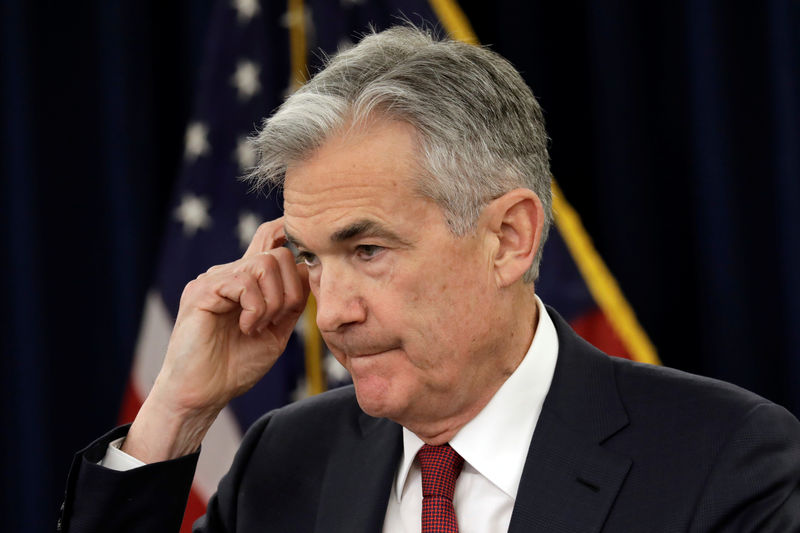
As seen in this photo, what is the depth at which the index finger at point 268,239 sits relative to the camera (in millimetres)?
1994

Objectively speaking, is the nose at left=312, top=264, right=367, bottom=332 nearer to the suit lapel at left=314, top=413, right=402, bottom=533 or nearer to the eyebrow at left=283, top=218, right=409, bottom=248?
the eyebrow at left=283, top=218, right=409, bottom=248

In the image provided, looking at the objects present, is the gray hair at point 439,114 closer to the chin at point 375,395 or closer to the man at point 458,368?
the man at point 458,368

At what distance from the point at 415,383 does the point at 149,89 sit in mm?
2382

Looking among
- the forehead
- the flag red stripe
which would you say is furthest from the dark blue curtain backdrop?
the forehead

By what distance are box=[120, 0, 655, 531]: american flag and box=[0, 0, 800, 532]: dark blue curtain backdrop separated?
57cm

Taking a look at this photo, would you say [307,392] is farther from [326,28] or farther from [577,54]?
[577,54]

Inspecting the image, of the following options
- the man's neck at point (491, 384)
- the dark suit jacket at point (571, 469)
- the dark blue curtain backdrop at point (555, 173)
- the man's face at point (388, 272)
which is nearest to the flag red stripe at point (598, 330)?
the dark blue curtain backdrop at point (555, 173)

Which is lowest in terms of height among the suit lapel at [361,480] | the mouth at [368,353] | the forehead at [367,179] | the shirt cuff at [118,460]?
the suit lapel at [361,480]

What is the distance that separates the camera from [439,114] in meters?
1.61

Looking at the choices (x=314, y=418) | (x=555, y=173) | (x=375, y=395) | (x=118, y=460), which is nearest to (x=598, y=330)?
(x=555, y=173)

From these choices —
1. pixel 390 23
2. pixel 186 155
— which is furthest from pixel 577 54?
pixel 186 155

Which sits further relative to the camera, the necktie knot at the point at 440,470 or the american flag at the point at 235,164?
the american flag at the point at 235,164

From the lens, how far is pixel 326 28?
2953 millimetres

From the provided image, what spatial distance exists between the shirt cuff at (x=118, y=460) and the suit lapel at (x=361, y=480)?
1.13 feet
